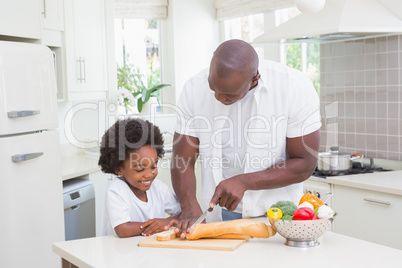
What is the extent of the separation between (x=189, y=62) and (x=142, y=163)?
2.77 meters

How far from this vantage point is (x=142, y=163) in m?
1.93

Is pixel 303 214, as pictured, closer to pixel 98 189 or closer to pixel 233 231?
pixel 233 231

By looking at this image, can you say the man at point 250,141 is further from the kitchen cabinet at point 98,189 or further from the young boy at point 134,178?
the kitchen cabinet at point 98,189

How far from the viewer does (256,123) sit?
1912 millimetres

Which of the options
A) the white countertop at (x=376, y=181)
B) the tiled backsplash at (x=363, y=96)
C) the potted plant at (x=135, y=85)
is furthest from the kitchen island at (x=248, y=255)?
the potted plant at (x=135, y=85)

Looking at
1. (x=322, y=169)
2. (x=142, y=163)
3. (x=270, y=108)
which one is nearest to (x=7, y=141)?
(x=142, y=163)

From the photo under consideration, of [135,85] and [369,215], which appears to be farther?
[135,85]

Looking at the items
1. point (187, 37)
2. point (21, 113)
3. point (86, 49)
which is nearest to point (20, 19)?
point (21, 113)

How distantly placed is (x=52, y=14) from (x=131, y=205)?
181 cm

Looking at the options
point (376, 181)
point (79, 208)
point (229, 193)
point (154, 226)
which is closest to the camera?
point (229, 193)

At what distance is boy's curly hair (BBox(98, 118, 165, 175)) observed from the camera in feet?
6.38

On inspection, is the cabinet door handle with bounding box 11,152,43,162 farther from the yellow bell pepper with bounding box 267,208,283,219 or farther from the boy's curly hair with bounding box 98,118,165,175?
the yellow bell pepper with bounding box 267,208,283,219

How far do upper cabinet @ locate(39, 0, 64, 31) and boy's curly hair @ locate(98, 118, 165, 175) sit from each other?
152 centimetres

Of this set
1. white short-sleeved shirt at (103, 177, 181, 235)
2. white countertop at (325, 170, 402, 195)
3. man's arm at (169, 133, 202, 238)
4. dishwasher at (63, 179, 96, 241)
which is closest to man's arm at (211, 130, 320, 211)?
man's arm at (169, 133, 202, 238)
